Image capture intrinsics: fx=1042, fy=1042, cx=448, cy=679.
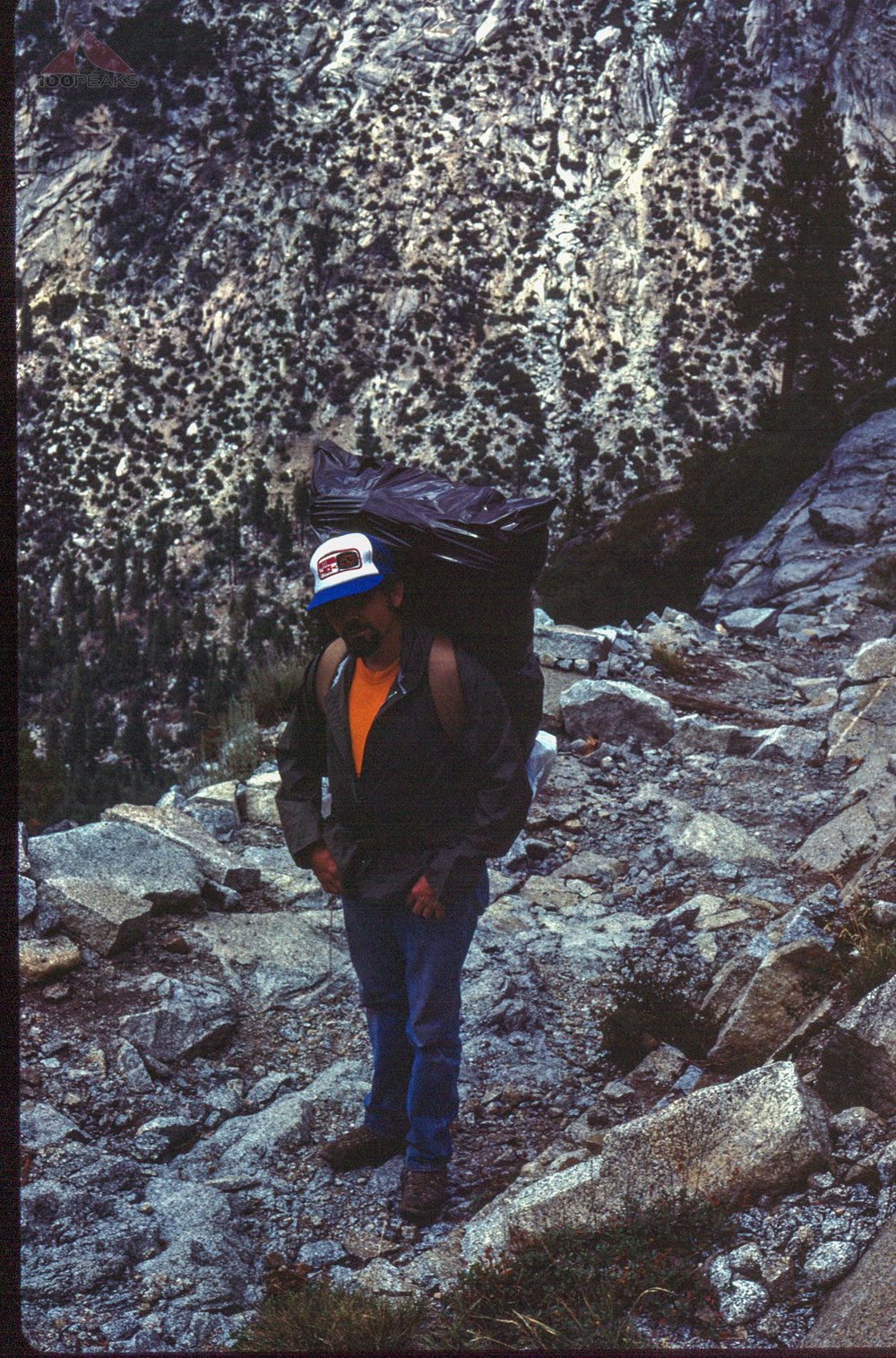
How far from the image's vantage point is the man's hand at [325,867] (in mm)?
3281

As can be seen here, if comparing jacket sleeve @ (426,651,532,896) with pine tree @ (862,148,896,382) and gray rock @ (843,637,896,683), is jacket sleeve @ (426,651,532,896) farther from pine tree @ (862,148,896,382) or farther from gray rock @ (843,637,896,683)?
pine tree @ (862,148,896,382)

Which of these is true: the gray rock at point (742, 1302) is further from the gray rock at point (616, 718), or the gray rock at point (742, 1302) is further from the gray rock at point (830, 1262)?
the gray rock at point (616, 718)

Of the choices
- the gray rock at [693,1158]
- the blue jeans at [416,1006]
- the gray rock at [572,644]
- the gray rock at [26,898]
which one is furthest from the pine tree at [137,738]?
the gray rock at [693,1158]

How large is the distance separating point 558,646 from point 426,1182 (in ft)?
24.1

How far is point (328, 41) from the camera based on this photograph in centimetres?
2061

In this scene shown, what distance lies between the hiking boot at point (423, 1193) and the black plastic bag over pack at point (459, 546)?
1466 mm

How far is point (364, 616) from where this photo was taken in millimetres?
2941

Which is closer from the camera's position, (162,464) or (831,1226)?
(831,1226)

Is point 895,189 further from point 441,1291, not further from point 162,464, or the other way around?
point 162,464

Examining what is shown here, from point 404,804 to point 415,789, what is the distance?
0.06 m

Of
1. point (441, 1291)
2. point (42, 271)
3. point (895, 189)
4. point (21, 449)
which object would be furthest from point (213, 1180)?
point (42, 271)

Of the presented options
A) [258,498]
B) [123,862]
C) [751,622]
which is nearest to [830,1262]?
[123,862]

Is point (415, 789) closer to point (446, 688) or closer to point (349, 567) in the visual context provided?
point (446, 688)

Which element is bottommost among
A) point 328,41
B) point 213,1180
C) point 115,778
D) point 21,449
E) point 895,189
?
point 115,778
